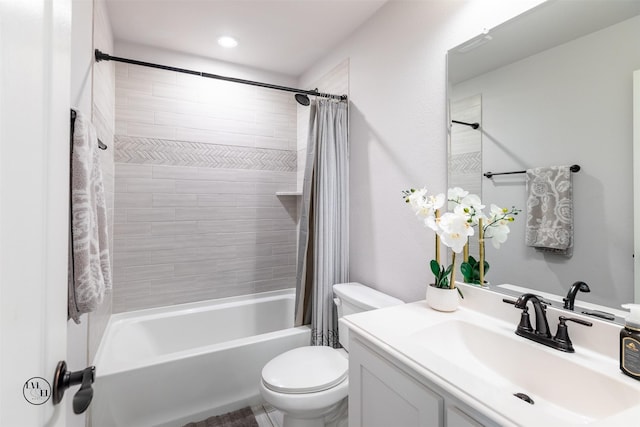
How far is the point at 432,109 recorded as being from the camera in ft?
4.85

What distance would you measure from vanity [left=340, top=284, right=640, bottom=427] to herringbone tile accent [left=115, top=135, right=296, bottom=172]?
1943 millimetres

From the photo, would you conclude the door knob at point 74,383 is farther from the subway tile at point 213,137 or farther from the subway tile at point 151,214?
the subway tile at point 213,137

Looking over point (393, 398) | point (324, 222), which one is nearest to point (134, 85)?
point (324, 222)

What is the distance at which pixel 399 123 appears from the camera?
5.53ft

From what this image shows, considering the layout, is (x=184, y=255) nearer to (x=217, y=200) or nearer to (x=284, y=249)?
(x=217, y=200)

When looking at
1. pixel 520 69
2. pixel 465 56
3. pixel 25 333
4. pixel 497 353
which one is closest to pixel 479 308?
pixel 497 353

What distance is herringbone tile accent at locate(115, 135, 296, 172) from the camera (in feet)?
7.44

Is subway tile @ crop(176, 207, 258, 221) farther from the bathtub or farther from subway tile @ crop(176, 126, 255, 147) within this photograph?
the bathtub

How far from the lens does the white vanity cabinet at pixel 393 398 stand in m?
0.72

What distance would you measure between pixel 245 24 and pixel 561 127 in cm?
195

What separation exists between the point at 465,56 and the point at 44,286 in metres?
1.61

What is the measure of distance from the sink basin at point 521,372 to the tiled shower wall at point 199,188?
1.96 metres

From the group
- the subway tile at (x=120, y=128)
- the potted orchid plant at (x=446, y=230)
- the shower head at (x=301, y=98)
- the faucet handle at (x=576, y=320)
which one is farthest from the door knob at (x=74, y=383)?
the subway tile at (x=120, y=128)

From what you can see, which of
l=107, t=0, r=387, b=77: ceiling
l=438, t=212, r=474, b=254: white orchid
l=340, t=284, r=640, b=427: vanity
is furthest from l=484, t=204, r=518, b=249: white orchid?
l=107, t=0, r=387, b=77: ceiling
